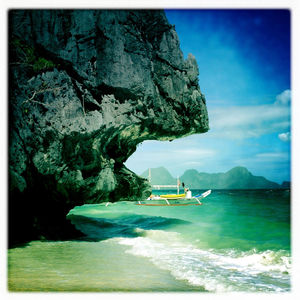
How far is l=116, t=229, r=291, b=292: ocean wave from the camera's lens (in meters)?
3.22

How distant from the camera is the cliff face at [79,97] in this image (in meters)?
4.19

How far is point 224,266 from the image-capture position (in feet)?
13.5

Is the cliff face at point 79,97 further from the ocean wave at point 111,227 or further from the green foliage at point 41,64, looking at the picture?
the ocean wave at point 111,227

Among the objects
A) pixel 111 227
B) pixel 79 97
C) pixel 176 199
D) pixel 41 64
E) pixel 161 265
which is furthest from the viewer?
pixel 176 199

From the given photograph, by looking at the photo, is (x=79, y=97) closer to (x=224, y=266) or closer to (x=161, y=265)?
(x=161, y=265)

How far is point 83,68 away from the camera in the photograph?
4539 millimetres

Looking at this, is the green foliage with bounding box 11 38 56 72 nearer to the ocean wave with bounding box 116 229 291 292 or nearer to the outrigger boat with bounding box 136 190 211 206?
the ocean wave with bounding box 116 229 291 292

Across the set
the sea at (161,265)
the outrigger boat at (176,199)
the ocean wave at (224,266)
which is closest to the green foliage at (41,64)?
the sea at (161,265)

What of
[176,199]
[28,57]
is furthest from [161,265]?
[176,199]

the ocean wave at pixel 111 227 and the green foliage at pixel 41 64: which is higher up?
the green foliage at pixel 41 64

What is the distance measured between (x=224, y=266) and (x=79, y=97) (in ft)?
13.2

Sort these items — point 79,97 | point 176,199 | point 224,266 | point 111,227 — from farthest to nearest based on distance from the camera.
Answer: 1. point 176,199
2. point 111,227
3. point 79,97
4. point 224,266

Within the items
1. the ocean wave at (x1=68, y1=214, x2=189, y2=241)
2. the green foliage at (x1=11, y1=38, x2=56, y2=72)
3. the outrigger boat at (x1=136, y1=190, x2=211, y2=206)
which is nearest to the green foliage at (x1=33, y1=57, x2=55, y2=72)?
the green foliage at (x1=11, y1=38, x2=56, y2=72)

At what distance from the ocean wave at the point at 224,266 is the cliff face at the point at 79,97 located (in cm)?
186
